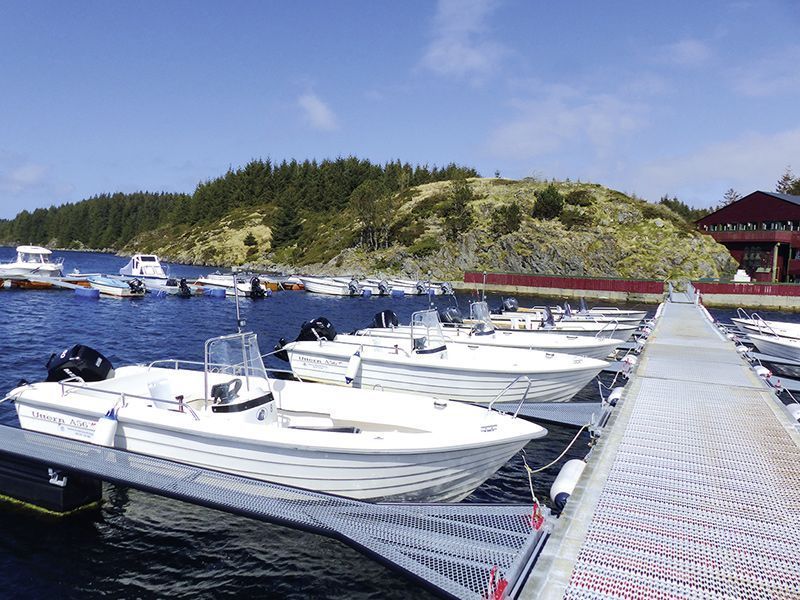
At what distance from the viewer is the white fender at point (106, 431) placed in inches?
410

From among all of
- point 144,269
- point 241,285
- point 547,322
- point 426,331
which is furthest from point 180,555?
point 144,269

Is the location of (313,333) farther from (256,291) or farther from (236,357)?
(256,291)

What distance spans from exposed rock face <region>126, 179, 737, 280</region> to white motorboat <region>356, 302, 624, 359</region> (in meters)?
57.4

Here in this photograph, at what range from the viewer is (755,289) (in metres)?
62.9

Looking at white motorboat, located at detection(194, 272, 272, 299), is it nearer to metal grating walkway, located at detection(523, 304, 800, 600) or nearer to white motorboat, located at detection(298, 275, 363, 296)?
white motorboat, located at detection(298, 275, 363, 296)

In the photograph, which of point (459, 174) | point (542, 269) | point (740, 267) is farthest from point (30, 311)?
point (459, 174)

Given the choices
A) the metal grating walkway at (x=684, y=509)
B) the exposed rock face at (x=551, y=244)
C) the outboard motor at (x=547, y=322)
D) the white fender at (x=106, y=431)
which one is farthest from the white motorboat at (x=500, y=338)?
the exposed rock face at (x=551, y=244)

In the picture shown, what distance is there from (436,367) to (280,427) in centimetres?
681

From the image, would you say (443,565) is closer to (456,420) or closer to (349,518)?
(349,518)

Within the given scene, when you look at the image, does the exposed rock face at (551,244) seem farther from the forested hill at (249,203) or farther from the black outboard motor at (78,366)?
the black outboard motor at (78,366)

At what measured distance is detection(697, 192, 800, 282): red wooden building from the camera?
235 feet

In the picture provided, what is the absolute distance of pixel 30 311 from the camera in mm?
39156

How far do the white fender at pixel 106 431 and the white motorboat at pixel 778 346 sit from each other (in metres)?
25.5

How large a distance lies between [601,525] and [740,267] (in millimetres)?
85205
